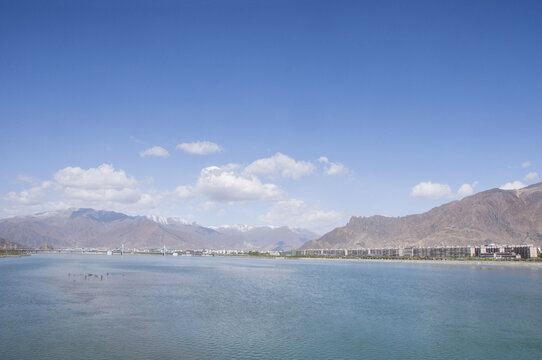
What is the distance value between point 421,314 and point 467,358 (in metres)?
15.4

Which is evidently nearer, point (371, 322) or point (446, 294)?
point (371, 322)

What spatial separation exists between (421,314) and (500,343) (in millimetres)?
11485

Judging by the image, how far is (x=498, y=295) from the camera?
191ft

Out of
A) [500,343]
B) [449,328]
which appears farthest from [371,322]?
[500,343]

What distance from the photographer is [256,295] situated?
56.3 m

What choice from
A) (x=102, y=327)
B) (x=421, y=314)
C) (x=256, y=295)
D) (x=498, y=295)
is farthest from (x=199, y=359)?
(x=498, y=295)

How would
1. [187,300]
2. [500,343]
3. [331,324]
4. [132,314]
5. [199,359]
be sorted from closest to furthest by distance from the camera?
[199,359], [500,343], [331,324], [132,314], [187,300]

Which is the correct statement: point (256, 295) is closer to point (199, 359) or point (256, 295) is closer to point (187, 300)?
point (187, 300)

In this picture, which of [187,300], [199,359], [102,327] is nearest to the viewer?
[199,359]

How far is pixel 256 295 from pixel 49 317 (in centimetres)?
2641

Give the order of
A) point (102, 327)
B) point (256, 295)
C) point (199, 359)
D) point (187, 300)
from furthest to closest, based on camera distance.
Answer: point (256, 295) → point (187, 300) → point (102, 327) → point (199, 359)

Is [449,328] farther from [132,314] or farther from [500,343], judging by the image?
[132,314]

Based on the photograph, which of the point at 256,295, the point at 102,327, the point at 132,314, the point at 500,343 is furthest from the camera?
the point at 256,295

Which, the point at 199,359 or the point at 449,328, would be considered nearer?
the point at 199,359
